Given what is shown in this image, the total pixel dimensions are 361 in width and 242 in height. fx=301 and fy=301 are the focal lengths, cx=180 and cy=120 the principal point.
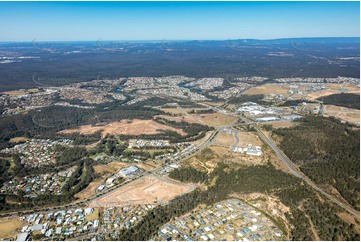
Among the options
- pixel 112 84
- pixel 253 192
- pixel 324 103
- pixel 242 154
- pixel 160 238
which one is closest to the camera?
pixel 160 238

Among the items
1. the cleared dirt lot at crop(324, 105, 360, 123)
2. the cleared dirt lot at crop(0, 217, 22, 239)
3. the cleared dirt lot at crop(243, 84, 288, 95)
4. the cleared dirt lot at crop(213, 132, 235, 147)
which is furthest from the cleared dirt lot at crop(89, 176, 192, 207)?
the cleared dirt lot at crop(243, 84, 288, 95)

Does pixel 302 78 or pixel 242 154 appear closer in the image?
pixel 242 154

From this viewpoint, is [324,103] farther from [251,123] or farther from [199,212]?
[199,212]

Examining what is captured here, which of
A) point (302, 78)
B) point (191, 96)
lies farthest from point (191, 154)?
point (302, 78)

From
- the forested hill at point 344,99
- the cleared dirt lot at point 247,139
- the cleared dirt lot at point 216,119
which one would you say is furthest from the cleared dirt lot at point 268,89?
the cleared dirt lot at point 247,139

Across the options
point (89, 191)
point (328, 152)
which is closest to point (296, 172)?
point (328, 152)

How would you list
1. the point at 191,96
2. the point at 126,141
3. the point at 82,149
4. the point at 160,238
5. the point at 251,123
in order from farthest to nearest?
the point at 191,96 → the point at 251,123 → the point at 126,141 → the point at 82,149 → the point at 160,238

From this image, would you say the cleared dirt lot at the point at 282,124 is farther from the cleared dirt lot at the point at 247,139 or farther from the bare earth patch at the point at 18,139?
the bare earth patch at the point at 18,139
